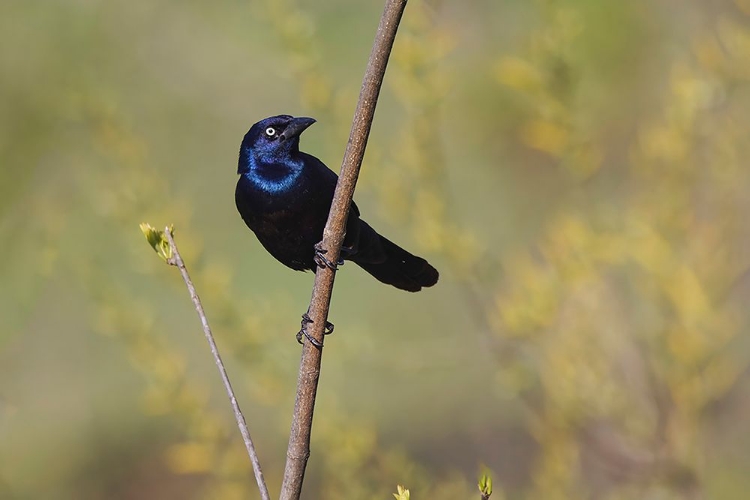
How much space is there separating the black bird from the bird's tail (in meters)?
0.17

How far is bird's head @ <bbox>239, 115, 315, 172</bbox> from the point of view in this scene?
311 cm

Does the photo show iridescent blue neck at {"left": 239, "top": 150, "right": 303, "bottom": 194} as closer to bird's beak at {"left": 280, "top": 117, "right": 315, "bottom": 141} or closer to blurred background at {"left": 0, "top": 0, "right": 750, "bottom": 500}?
bird's beak at {"left": 280, "top": 117, "right": 315, "bottom": 141}

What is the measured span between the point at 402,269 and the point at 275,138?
0.67m

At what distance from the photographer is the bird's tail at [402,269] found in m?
3.45

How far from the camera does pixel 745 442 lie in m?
4.81

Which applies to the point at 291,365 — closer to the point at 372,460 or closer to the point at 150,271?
the point at 372,460

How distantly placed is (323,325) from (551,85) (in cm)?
143

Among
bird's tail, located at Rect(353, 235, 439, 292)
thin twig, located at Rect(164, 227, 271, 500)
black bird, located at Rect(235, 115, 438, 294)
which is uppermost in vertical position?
bird's tail, located at Rect(353, 235, 439, 292)

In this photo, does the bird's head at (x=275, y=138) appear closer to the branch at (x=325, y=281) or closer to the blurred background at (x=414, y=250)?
the blurred background at (x=414, y=250)

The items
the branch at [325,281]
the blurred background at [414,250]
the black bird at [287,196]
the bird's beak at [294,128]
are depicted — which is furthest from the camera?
the blurred background at [414,250]

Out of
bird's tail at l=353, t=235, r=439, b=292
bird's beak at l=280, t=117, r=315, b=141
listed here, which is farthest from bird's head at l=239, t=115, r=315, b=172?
bird's tail at l=353, t=235, r=439, b=292

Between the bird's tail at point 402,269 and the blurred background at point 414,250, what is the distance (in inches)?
4.0


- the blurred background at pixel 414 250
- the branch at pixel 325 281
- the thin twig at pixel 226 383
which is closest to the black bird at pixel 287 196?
the blurred background at pixel 414 250

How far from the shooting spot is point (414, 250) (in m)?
4.56
